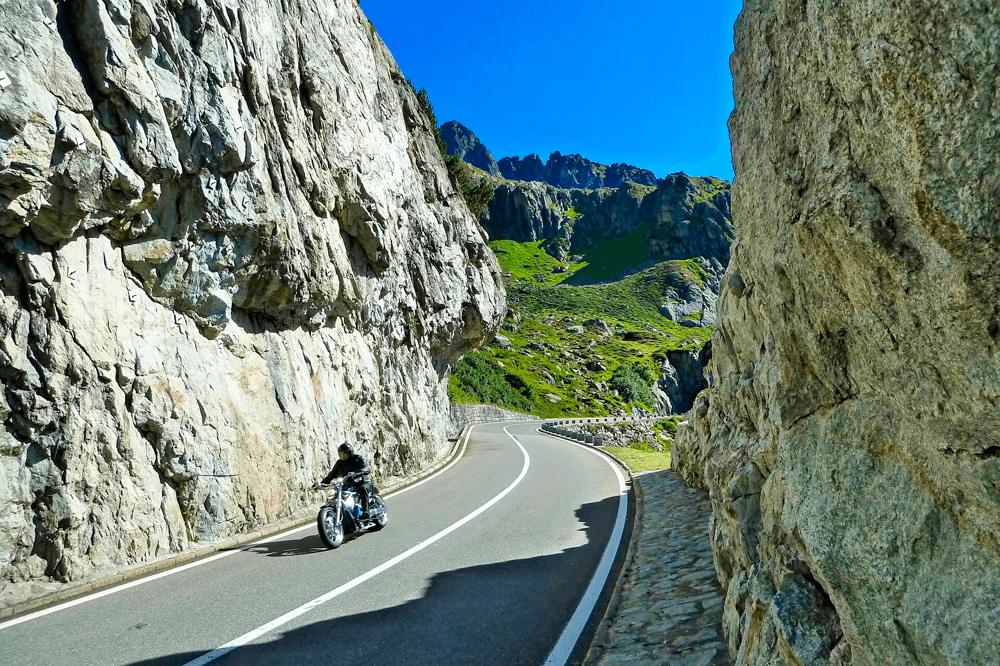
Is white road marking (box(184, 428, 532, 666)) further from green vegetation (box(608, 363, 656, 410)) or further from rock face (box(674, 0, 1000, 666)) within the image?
green vegetation (box(608, 363, 656, 410))

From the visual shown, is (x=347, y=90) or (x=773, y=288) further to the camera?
(x=347, y=90)

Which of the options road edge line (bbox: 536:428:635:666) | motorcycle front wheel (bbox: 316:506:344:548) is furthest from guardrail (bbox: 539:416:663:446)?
motorcycle front wheel (bbox: 316:506:344:548)

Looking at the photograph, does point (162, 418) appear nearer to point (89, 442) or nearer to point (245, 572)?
point (89, 442)

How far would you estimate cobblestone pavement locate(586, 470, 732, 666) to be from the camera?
205 inches

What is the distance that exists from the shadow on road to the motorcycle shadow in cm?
247

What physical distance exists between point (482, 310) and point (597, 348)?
74904mm

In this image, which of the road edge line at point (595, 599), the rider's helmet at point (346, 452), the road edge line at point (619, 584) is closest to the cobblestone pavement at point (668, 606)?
the road edge line at point (619, 584)

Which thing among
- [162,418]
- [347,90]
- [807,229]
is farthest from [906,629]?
[347,90]

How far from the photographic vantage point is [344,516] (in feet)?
33.5

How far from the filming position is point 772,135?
13.9ft

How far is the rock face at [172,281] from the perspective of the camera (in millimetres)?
8172

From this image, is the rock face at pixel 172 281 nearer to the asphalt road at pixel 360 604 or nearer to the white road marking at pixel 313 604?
the asphalt road at pixel 360 604

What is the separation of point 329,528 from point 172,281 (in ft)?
18.5

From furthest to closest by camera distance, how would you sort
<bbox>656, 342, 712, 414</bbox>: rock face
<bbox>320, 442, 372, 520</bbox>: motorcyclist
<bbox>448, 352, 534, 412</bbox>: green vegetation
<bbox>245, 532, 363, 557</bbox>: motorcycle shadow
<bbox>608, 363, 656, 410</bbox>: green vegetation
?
<bbox>656, 342, 712, 414</bbox>: rock face
<bbox>608, 363, 656, 410</bbox>: green vegetation
<bbox>448, 352, 534, 412</bbox>: green vegetation
<bbox>320, 442, 372, 520</bbox>: motorcyclist
<bbox>245, 532, 363, 557</bbox>: motorcycle shadow
